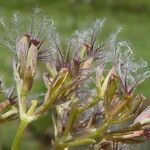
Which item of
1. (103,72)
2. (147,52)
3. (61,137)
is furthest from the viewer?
(147,52)

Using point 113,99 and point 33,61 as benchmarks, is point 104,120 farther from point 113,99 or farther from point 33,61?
point 33,61

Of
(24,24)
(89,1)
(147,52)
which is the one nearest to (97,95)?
(24,24)

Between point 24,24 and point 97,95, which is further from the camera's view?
point 24,24

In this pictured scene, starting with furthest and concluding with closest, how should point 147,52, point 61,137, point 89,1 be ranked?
point 89,1 < point 147,52 < point 61,137

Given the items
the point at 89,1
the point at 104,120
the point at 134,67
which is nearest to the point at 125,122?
the point at 104,120

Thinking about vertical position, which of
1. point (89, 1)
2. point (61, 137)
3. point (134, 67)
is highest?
point (89, 1)

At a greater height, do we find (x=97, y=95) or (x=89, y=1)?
(x=89, y=1)

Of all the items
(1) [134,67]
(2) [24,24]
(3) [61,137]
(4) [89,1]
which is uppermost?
(4) [89,1]

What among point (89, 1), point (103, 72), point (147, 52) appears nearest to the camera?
point (103, 72)

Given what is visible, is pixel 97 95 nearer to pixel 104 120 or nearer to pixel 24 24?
pixel 104 120
